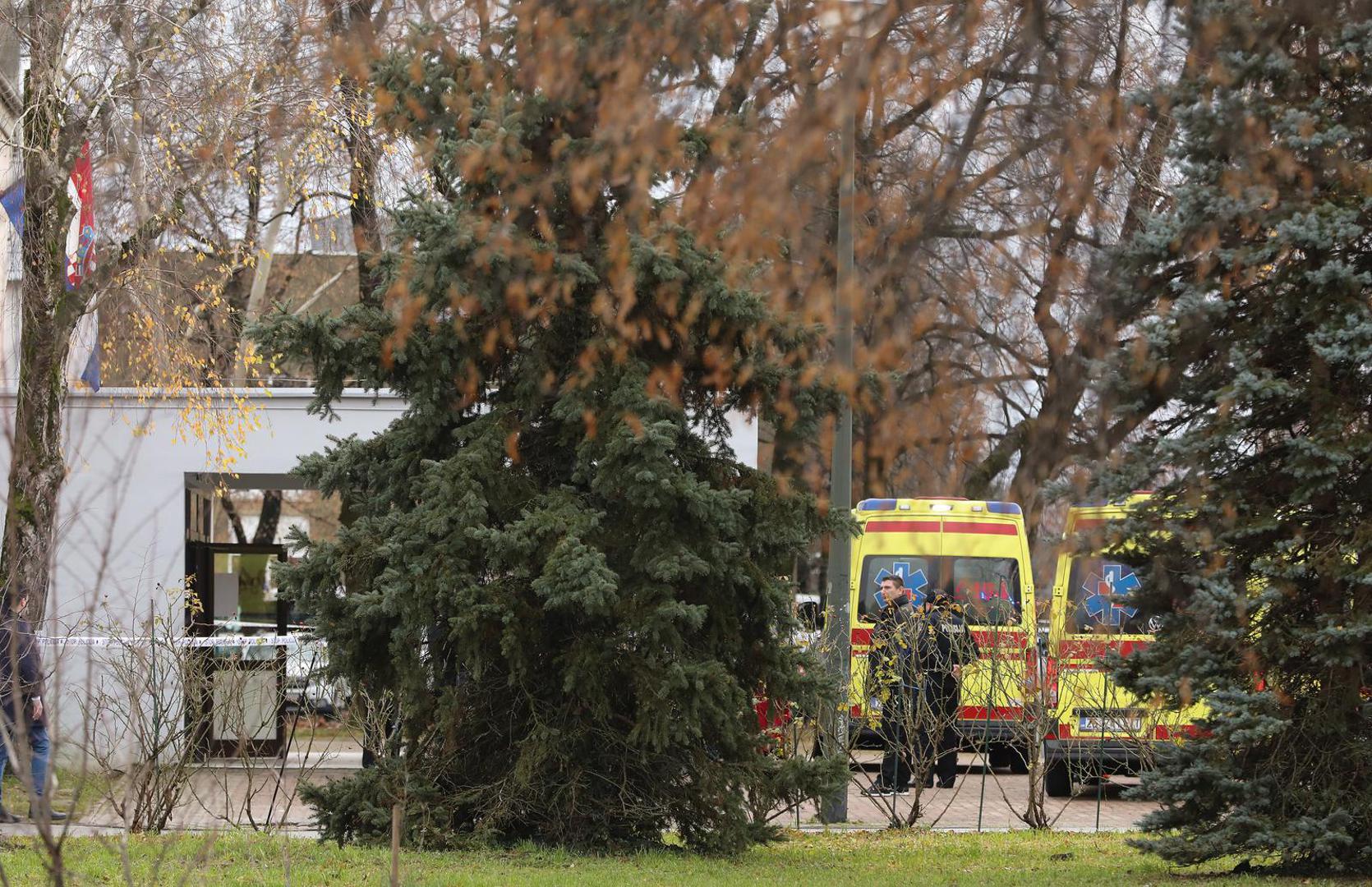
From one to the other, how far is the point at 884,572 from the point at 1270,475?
8.34m

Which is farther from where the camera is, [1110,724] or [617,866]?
[1110,724]

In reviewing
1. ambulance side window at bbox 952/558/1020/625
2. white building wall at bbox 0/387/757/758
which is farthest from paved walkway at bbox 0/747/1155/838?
white building wall at bbox 0/387/757/758

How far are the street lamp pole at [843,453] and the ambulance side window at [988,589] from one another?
970 millimetres

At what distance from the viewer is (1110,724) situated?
11727 mm

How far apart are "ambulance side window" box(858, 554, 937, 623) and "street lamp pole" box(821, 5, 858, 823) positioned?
293cm

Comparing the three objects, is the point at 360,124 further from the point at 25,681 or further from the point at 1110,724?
the point at 1110,724

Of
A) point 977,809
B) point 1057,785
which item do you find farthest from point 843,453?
point 1057,785

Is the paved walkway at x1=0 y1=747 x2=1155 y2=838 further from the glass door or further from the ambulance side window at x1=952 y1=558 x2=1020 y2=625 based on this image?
the ambulance side window at x1=952 y1=558 x2=1020 y2=625

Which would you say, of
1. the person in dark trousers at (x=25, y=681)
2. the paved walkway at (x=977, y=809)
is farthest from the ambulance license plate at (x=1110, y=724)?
the person in dark trousers at (x=25, y=681)

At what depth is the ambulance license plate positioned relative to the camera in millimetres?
11258

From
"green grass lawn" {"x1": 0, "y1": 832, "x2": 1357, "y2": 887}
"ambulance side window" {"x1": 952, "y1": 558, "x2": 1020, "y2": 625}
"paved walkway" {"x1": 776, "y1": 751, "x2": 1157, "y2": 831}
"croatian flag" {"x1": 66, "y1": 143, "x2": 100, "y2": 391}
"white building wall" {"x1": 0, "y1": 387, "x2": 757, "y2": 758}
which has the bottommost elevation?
"paved walkway" {"x1": 776, "y1": 751, "x2": 1157, "y2": 831}

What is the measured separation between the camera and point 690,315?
9.62 metres

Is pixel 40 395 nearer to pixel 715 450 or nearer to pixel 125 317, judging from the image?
pixel 125 317

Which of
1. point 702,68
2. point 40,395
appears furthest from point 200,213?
point 702,68
